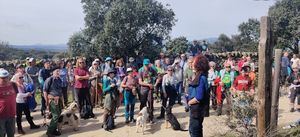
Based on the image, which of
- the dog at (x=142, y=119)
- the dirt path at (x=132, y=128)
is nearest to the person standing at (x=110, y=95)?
the dirt path at (x=132, y=128)

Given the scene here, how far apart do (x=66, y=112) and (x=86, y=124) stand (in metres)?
1.05

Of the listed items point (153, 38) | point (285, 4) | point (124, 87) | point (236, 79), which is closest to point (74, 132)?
point (124, 87)

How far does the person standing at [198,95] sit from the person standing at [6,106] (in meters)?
3.81

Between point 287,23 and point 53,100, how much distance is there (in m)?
26.5

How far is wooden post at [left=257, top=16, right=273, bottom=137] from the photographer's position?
7.57m

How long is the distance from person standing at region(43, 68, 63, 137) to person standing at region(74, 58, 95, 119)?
→ 1014 millimetres

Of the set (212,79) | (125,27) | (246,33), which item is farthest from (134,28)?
(246,33)

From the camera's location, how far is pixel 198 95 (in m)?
6.79

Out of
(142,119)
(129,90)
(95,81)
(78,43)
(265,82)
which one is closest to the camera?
(265,82)

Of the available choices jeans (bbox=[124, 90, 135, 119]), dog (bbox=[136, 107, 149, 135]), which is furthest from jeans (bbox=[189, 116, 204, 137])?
jeans (bbox=[124, 90, 135, 119])

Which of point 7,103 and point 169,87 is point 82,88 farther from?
point 7,103

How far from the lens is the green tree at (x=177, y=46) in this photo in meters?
21.3

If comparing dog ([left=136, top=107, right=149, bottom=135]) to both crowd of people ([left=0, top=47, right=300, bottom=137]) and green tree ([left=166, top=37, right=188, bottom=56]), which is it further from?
green tree ([left=166, top=37, right=188, bottom=56])

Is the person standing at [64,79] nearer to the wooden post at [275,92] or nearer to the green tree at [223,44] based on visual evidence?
the wooden post at [275,92]
